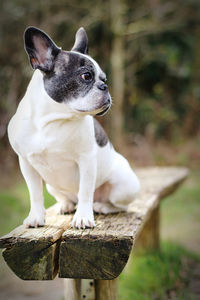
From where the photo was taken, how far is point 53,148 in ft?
6.11

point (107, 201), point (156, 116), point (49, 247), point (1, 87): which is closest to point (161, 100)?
point (156, 116)

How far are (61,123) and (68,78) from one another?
0.76 feet

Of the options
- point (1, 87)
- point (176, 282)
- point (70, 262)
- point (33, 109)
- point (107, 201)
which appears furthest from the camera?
point (1, 87)

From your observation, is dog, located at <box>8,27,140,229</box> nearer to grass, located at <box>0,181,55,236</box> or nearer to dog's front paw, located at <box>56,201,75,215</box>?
dog's front paw, located at <box>56,201,75,215</box>

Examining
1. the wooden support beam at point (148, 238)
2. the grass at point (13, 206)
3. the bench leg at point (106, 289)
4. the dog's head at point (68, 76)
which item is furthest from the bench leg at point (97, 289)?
the grass at point (13, 206)

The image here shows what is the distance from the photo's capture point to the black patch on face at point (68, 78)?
5.78 feet

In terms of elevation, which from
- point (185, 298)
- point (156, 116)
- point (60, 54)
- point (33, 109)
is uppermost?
point (156, 116)

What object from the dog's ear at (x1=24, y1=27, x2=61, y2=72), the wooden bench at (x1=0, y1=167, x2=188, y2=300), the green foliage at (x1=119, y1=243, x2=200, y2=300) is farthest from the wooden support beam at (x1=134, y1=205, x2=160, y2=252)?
the dog's ear at (x1=24, y1=27, x2=61, y2=72)

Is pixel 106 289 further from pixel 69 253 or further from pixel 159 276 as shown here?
pixel 159 276

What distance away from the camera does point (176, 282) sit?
342cm

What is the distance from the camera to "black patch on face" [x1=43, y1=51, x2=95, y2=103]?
5.78 ft

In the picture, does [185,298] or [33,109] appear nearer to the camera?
[33,109]

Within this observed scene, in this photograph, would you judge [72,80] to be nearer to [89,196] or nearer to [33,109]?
[33,109]

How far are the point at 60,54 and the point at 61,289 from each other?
2399 mm
